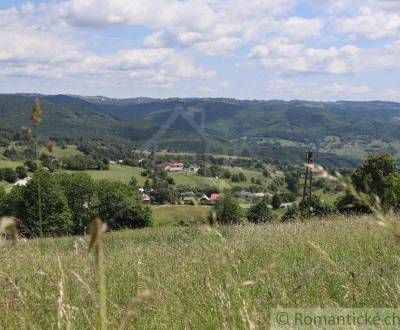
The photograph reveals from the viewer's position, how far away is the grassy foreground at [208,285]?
7.70 feet

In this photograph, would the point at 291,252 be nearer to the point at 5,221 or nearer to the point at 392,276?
the point at 392,276

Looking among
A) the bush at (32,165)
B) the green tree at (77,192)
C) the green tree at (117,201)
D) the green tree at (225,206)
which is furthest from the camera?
the green tree at (77,192)

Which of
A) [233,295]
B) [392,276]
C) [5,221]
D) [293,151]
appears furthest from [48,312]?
[293,151]

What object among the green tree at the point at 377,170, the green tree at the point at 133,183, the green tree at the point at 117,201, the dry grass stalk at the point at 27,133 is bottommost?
the green tree at the point at 133,183

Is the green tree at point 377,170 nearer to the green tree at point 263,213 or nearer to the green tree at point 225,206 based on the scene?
the green tree at point 263,213

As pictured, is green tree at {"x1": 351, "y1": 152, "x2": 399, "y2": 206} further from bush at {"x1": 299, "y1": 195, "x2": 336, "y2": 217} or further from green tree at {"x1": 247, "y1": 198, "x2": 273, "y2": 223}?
bush at {"x1": 299, "y1": 195, "x2": 336, "y2": 217}

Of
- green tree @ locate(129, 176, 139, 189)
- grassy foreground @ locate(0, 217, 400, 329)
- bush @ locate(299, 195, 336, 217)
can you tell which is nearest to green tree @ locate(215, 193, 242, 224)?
grassy foreground @ locate(0, 217, 400, 329)

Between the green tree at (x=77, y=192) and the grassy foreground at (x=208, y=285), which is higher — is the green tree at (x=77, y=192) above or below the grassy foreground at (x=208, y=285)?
below

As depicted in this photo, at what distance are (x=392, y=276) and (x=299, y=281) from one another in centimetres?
66

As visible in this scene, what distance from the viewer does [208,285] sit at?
2430 millimetres

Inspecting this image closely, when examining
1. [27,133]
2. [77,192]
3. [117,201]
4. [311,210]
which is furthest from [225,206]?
[77,192]

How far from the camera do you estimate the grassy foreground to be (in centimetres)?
235

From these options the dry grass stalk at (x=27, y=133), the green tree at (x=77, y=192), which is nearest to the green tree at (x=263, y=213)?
the dry grass stalk at (x=27, y=133)

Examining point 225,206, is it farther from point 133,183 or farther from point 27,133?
point 133,183
